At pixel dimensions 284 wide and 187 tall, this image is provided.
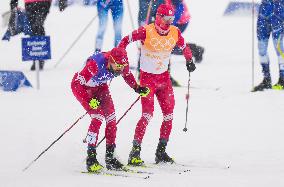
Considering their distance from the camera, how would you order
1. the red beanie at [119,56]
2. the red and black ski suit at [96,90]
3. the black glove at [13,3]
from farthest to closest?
the black glove at [13,3], the red and black ski suit at [96,90], the red beanie at [119,56]

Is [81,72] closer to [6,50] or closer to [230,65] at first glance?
[230,65]

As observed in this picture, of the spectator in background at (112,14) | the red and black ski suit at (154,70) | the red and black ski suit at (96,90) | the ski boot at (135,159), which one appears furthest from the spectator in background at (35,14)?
the ski boot at (135,159)

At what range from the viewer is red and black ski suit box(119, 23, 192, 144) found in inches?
281

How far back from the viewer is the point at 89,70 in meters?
6.58

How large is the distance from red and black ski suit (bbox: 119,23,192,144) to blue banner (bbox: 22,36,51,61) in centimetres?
375

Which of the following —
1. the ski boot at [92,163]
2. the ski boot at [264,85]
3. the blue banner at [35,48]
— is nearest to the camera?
the ski boot at [92,163]

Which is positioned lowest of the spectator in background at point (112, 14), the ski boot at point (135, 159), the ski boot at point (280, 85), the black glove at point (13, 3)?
the ski boot at point (135, 159)

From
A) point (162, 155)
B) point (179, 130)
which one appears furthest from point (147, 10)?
point (162, 155)

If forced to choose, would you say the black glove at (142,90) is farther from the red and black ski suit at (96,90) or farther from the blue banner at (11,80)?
the blue banner at (11,80)

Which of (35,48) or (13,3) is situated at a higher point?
(13,3)

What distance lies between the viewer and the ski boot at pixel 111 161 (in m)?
6.86

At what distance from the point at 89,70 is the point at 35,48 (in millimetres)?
4256

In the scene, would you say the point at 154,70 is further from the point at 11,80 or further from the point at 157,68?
the point at 11,80

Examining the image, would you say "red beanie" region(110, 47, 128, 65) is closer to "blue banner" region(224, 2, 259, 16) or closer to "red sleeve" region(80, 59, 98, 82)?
"red sleeve" region(80, 59, 98, 82)
